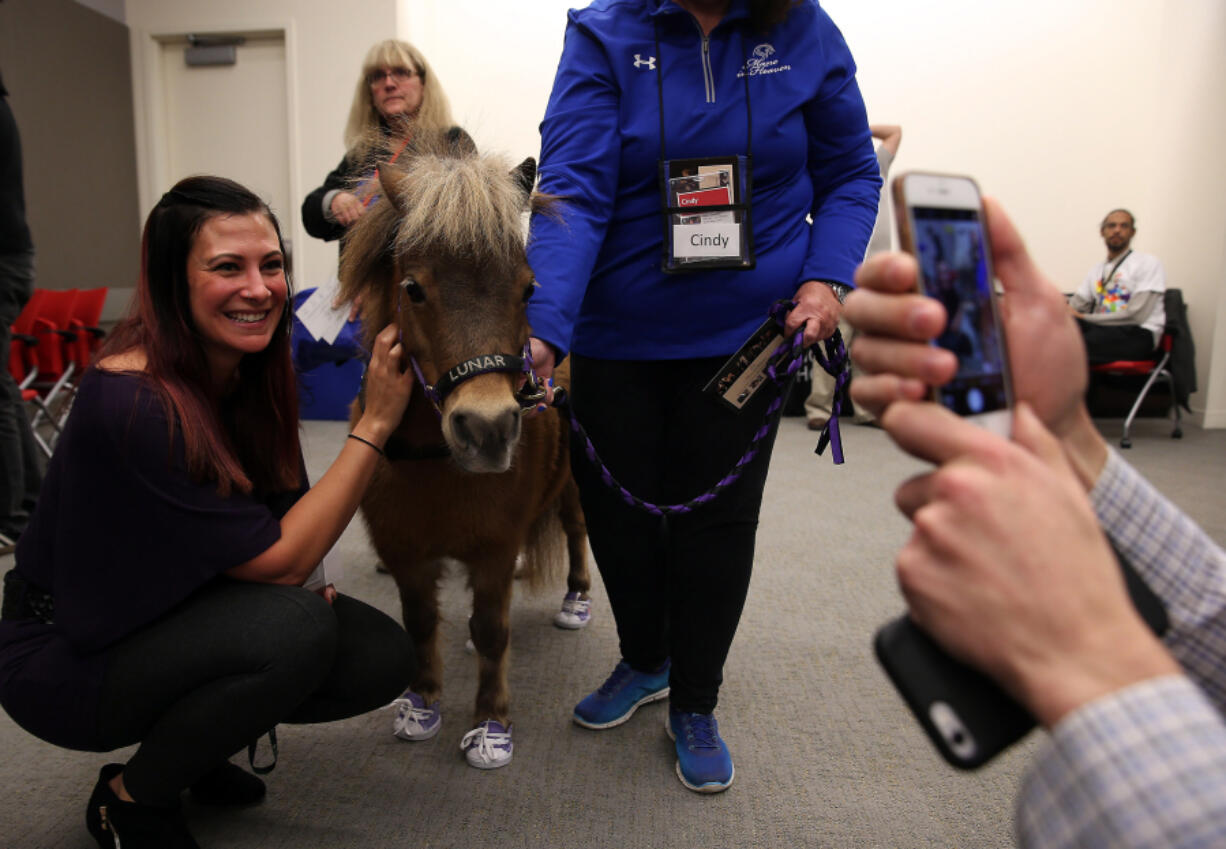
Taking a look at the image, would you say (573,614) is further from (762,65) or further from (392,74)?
(392,74)

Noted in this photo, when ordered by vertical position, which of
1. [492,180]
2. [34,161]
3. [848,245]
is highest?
[34,161]

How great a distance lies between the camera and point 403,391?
1.54 metres

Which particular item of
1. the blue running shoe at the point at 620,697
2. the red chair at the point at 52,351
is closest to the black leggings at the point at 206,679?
the blue running shoe at the point at 620,697

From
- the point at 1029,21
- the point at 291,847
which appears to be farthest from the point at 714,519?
the point at 1029,21

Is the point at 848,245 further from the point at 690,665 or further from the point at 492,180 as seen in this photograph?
the point at 690,665

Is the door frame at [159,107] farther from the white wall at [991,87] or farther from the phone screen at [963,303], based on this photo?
the phone screen at [963,303]

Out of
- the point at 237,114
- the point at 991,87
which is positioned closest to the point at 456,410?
the point at 237,114

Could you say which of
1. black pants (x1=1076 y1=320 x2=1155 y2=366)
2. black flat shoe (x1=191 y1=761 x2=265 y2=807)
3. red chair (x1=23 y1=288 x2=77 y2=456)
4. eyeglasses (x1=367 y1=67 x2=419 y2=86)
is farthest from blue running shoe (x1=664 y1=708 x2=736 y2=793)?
black pants (x1=1076 y1=320 x2=1155 y2=366)

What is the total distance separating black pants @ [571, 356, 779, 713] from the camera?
169 cm

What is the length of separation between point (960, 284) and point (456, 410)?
0.99 metres

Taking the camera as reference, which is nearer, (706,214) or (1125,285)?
(706,214)

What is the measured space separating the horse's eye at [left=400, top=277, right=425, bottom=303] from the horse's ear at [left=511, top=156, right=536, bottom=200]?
0.29 m

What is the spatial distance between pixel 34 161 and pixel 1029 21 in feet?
25.7

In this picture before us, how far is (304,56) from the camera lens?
6348 millimetres
